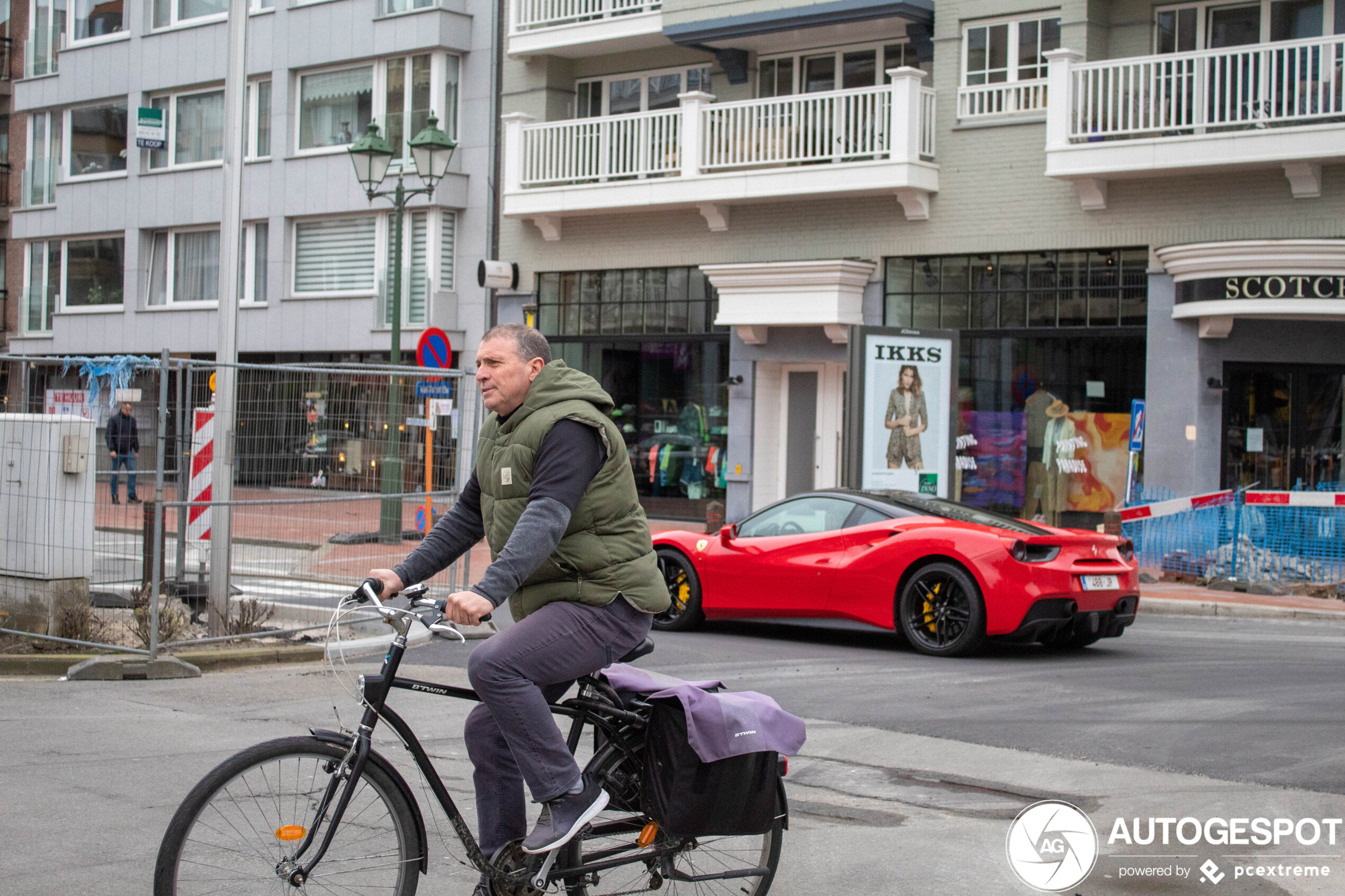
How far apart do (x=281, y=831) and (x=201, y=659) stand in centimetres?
598

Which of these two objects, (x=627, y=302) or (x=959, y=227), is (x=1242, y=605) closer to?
(x=959, y=227)

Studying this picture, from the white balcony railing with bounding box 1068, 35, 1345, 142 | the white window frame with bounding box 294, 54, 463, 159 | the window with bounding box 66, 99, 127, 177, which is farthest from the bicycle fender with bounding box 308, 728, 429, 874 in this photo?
the window with bounding box 66, 99, 127, 177

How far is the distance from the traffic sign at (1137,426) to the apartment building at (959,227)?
253 mm

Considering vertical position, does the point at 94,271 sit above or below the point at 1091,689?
above

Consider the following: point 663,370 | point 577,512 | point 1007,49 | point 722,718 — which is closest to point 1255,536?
point 1007,49

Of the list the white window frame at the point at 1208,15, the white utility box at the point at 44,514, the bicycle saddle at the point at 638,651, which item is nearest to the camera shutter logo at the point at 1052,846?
the bicycle saddle at the point at 638,651

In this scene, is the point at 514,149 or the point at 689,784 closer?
the point at 689,784

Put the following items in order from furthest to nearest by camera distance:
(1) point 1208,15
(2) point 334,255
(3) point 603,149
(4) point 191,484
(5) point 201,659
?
1. (2) point 334,255
2. (3) point 603,149
3. (1) point 1208,15
4. (4) point 191,484
5. (5) point 201,659

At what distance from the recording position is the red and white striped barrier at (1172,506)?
16.3 metres

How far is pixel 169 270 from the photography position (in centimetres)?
3089

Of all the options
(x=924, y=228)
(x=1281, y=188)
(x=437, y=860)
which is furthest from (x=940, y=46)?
(x=437, y=860)

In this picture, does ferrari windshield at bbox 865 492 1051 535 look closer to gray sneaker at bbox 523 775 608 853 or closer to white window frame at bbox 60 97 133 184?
Answer: gray sneaker at bbox 523 775 608 853

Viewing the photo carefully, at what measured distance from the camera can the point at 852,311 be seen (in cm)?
2156

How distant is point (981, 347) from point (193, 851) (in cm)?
1793
